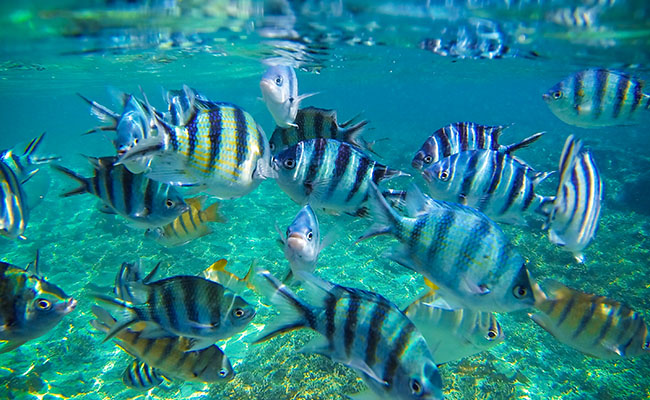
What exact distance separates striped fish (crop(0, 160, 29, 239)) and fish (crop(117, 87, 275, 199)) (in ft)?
7.24

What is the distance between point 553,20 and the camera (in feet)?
34.0

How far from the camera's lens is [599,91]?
4047mm

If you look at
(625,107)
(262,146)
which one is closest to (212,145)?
(262,146)

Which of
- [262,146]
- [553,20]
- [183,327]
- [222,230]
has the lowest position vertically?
[222,230]

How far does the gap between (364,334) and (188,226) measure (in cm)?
327

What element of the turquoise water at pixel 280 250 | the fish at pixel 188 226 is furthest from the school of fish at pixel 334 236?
the fish at pixel 188 226

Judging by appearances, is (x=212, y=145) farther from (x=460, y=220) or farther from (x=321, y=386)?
(x=321, y=386)

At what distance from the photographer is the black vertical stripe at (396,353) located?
2119mm

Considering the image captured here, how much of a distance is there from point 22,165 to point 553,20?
13380mm

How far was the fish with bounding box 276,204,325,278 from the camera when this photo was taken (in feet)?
9.52

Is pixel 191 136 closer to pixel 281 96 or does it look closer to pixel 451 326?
pixel 281 96

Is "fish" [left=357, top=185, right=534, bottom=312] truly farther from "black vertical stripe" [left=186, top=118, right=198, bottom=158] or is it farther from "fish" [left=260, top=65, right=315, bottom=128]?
"fish" [left=260, top=65, right=315, bottom=128]

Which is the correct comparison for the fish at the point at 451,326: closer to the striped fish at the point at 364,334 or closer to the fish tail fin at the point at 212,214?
the striped fish at the point at 364,334

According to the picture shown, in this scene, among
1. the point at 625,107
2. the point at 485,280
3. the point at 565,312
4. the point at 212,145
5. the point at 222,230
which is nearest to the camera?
the point at 485,280
